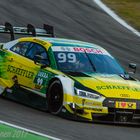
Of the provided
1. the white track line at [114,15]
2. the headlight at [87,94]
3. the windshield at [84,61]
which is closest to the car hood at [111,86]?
the headlight at [87,94]

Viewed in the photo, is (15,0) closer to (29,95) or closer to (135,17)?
(135,17)

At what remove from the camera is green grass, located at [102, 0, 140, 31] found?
91.9 feet

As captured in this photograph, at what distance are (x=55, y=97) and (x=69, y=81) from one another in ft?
1.44

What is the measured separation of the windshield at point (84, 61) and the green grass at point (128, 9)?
1395 cm

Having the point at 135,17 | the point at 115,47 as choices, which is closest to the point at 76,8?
the point at 135,17

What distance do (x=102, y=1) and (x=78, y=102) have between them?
20.2 meters

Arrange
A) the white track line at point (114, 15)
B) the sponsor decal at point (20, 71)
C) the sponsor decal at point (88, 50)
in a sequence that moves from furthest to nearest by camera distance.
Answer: the white track line at point (114, 15), the sponsor decal at point (88, 50), the sponsor decal at point (20, 71)

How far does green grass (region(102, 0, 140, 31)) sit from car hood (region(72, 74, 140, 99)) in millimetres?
15015

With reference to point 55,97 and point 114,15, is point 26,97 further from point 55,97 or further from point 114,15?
point 114,15

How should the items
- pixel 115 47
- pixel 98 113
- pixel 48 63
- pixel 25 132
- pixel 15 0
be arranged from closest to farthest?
pixel 25 132
pixel 98 113
pixel 48 63
pixel 115 47
pixel 15 0

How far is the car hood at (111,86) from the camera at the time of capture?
11477mm

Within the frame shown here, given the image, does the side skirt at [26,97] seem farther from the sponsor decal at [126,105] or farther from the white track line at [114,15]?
the white track line at [114,15]

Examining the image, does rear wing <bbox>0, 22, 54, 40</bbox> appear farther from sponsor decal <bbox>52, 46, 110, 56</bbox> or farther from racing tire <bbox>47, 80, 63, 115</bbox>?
racing tire <bbox>47, 80, 63, 115</bbox>

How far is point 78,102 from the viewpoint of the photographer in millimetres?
11336
